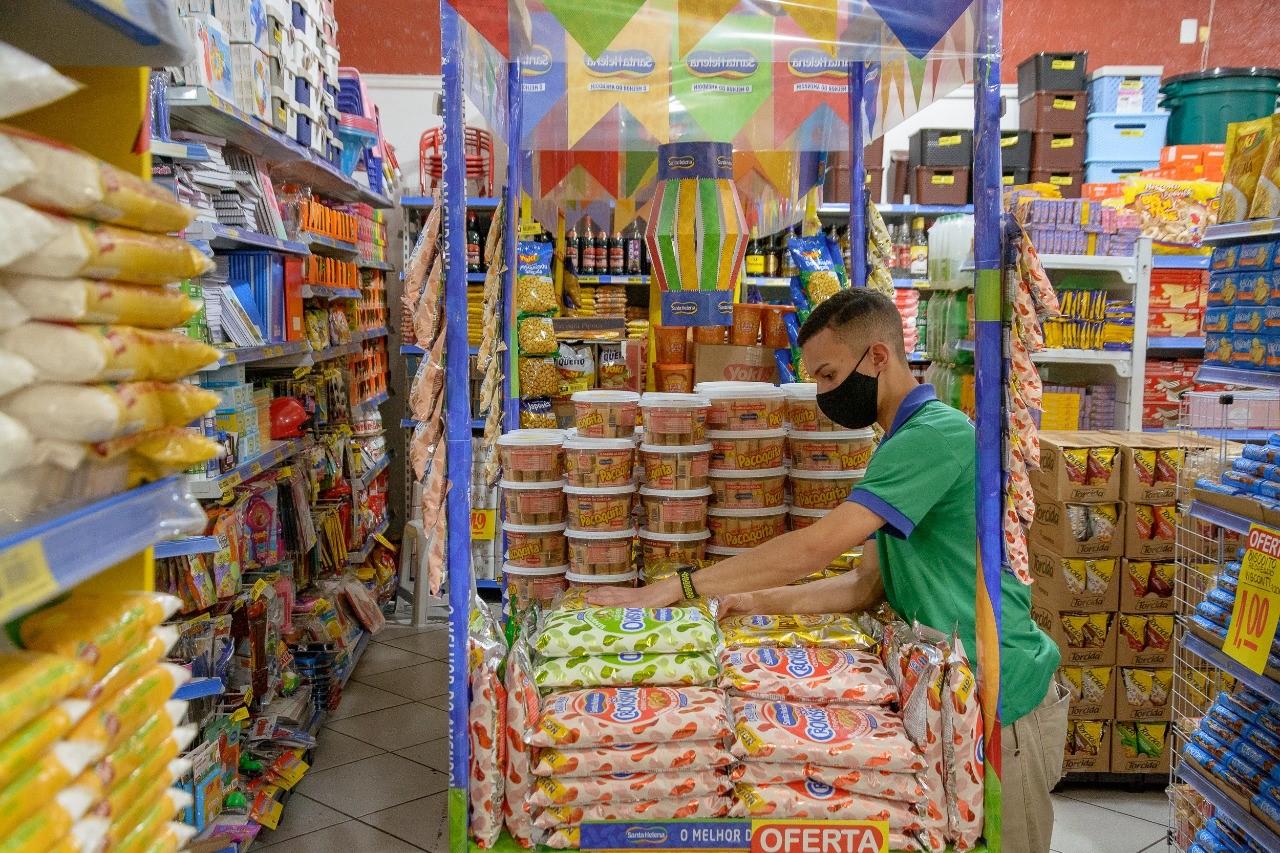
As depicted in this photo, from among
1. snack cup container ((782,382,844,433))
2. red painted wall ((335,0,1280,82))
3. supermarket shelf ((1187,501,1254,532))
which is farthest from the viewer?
red painted wall ((335,0,1280,82))

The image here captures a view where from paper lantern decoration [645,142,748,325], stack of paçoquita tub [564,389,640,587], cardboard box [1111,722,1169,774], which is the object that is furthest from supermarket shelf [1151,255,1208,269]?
stack of paçoquita tub [564,389,640,587]

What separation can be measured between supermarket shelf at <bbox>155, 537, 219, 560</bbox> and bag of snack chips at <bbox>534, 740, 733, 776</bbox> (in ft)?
5.43

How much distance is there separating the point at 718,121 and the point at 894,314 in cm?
115

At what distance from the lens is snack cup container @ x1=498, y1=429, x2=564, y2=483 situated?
107 inches

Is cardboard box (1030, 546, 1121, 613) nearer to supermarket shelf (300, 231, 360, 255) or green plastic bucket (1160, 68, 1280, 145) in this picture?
supermarket shelf (300, 231, 360, 255)

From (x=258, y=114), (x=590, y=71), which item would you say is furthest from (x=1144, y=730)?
(x=258, y=114)

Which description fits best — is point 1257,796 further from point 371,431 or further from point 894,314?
point 371,431

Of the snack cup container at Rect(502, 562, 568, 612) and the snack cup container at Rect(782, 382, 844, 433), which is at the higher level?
the snack cup container at Rect(782, 382, 844, 433)

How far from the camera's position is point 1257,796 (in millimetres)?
2312

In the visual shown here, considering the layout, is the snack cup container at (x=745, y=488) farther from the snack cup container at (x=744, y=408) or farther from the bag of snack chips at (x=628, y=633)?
the bag of snack chips at (x=628, y=633)

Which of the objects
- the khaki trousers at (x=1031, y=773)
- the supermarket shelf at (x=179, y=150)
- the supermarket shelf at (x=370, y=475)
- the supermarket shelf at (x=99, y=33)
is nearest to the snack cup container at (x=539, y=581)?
the khaki trousers at (x=1031, y=773)

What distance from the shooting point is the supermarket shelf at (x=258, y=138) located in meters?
3.10

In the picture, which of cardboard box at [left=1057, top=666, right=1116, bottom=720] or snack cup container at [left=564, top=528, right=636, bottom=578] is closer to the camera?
snack cup container at [left=564, top=528, right=636, bottom=578]

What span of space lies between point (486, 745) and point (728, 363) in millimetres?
1943
